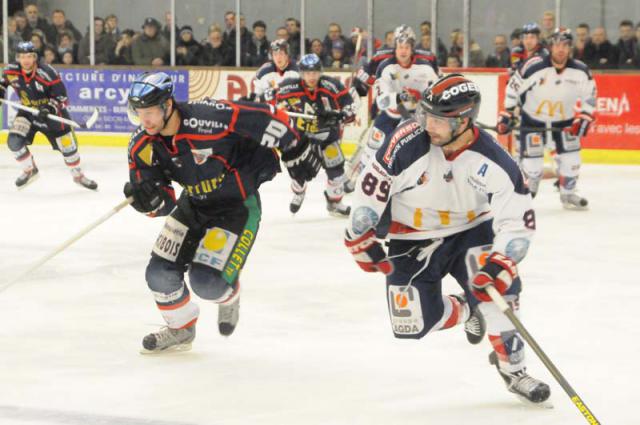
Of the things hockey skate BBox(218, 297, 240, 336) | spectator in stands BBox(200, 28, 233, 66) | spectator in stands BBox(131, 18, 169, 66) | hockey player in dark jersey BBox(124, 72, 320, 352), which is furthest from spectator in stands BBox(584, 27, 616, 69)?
hockey skate BBox(218, 297, 240, 336)

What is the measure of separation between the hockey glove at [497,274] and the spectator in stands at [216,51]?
35.8ft

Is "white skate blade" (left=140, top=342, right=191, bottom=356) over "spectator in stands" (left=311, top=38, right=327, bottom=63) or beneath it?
beneath

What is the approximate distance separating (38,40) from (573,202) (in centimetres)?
807

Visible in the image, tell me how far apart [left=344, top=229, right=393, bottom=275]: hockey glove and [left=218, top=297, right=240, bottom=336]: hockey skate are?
105 centimetres

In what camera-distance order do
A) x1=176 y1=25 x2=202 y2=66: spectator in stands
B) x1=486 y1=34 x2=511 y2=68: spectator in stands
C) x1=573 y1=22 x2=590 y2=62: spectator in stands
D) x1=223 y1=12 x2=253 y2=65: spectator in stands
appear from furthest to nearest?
x1=176 y1=25 x2=202 y2=66: spectator in stands → x1=223 y1=12 x2=253 y2=65: spectator in stands → x1=486 y1=34 x2=511 y2=68: spectator in stands → x1=573 y1=22 x2=590 y2=62: spectator in stands

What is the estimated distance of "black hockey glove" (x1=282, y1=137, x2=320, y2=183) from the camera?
4926mm

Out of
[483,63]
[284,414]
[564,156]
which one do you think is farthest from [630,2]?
[284,414]

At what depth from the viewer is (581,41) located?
1287cm

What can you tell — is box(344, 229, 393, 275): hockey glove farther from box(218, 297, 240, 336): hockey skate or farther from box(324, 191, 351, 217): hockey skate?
box(324, 191, 351, 217): hockey skate

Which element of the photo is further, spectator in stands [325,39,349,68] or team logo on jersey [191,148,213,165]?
spectator in stands [325,39,349,68]

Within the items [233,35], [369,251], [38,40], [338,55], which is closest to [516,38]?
[338,55]

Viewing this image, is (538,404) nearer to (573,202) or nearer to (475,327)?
(475,327)

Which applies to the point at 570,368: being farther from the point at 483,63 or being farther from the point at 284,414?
the point at 483,63

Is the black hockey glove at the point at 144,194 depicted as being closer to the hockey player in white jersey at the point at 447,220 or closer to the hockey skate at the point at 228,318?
the hockey skate at the point at 228,318
